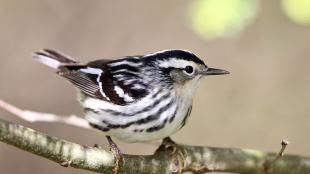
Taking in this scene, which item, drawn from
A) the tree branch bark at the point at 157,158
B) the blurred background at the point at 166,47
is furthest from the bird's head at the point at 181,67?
the blurred background at the point at 166,47

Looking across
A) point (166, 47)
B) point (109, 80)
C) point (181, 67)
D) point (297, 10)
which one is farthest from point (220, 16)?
point (166, 47)

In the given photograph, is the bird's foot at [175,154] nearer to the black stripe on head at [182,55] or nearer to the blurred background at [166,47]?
the black stripe on head at [182,55]

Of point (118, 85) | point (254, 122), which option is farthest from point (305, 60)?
point (118, 85)

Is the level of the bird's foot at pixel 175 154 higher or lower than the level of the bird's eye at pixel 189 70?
lower

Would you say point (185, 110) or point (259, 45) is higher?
point (259, 45)

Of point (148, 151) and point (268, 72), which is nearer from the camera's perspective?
point (148, 151)

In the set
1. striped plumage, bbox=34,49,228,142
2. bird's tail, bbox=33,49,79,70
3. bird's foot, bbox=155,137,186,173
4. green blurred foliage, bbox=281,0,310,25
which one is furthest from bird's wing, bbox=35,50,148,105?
green blurred foliage, bbox=281,0,310,25

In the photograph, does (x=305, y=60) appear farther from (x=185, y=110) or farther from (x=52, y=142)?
(x=52, y=142)

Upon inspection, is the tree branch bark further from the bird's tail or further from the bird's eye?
the bird's tail
